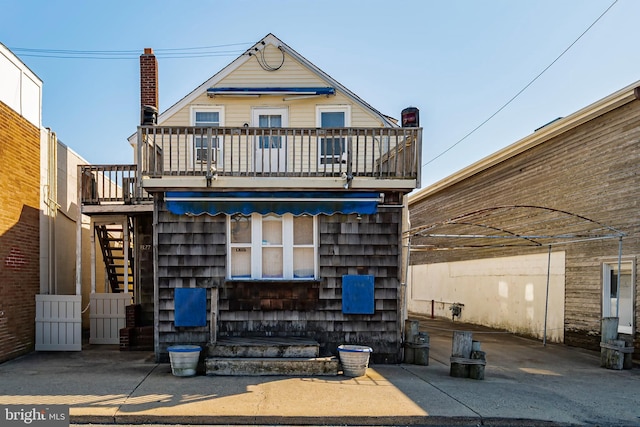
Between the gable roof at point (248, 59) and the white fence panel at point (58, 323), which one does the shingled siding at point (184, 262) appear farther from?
the gable roof at point (248, 59)

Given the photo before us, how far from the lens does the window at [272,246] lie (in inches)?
375

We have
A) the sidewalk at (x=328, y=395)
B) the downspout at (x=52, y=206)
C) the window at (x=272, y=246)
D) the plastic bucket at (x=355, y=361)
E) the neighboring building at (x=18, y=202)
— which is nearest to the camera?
the sidewalk at (x=328, y=395)

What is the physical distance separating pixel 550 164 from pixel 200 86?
10.1m

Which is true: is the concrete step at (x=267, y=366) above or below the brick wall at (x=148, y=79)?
below

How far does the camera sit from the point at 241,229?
31.4 feet

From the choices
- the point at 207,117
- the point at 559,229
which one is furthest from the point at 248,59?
the point at 559,229

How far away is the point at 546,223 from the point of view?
13.9 m

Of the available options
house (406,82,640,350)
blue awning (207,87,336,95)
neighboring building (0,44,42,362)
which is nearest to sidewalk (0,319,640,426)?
neighboring building (0,44,42,362)

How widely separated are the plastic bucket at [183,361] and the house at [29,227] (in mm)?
3647

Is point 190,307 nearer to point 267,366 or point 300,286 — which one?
point 267,366

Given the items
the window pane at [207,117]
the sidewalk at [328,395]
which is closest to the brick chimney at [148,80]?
the window pane at [207,117]

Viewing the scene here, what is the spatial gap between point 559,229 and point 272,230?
868cm

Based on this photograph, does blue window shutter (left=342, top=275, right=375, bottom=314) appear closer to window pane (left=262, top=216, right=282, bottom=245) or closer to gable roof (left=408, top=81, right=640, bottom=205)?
window pane (left=262, top=216, right=282, bottom=245)

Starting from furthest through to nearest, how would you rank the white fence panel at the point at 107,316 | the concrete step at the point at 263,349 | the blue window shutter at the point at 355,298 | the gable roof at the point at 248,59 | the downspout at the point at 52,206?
the gable roof at the point at 248,59 → the white fence panel at the point at 107,316 → the downspout at the point at 52,206 → the blue window shutter at the point at 355,298 → the concrete step at the point at 263,349
